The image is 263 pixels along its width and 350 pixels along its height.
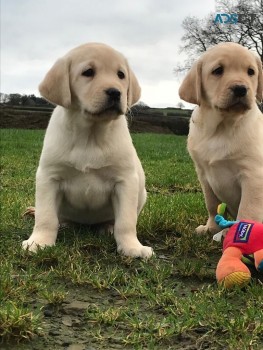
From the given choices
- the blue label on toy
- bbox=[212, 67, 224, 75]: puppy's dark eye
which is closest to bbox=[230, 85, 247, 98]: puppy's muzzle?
bbox=[212, 67, 224, 75]: puppy's dark eye

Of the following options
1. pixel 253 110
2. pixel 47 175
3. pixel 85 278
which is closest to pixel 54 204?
pixel 47 175

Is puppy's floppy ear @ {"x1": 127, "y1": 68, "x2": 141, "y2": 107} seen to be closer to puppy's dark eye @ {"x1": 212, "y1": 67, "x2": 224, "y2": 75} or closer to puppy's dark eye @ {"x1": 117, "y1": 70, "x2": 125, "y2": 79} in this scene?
puppy's dark eye @ {"x1": 117, "y1": 70, "x2": 125, "y2": 79}

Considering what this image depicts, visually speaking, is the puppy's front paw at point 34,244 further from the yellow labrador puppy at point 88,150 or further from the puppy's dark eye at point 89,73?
the puppy's dark eye at point 89,73

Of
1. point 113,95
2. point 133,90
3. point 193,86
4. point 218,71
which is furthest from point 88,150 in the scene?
point 218,71

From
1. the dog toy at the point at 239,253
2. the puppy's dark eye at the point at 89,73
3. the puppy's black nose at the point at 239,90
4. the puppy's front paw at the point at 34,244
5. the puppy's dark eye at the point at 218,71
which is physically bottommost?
the puppy's front paw at the point at 34,244

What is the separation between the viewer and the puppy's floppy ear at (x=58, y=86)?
3.30 m

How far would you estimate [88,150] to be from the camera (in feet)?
11.1

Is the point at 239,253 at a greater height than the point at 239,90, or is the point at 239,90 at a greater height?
the point at 239,90

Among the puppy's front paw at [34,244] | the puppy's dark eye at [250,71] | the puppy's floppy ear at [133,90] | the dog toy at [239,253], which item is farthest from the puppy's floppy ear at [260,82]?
the puppy's front paw at [34,244]

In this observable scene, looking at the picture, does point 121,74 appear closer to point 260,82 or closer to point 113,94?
point 113,94

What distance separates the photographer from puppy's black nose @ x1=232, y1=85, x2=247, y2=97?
3383mm

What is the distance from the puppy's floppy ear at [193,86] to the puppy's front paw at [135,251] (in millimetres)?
1193

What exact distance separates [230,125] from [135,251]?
45.5 inches

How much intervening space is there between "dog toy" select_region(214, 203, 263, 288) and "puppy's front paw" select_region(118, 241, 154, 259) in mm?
487
